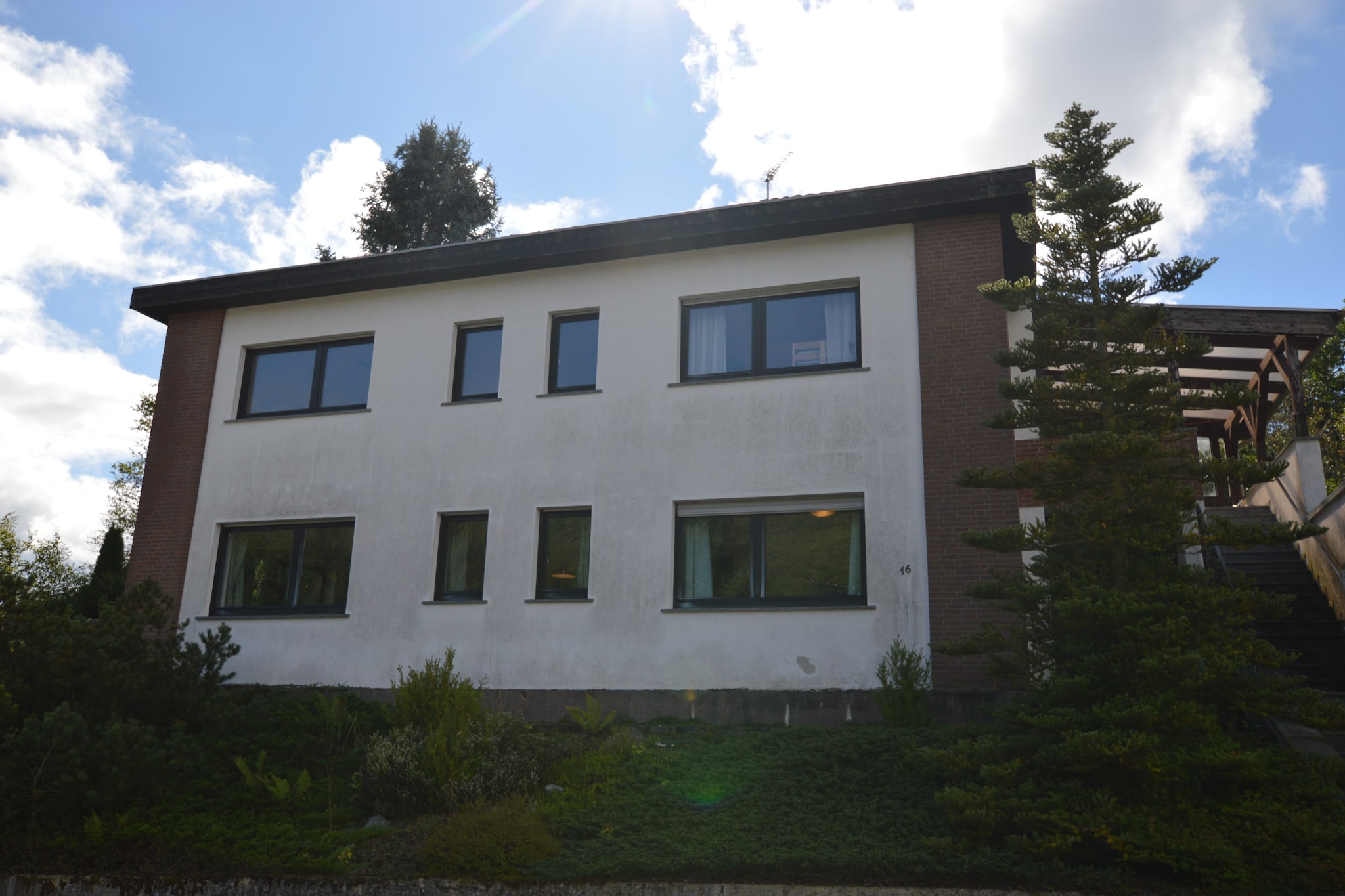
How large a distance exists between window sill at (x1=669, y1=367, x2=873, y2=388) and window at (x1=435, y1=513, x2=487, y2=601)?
11.3ft

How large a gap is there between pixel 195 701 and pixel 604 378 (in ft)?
20.9

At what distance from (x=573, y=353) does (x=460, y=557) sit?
3261mm

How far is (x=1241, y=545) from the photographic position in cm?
727

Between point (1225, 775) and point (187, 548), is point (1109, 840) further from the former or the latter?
point (187, 548)

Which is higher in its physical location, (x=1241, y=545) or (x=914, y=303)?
(x=914, y=303)

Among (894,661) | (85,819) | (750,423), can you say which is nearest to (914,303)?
(750,423)

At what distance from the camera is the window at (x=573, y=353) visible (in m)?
13.7

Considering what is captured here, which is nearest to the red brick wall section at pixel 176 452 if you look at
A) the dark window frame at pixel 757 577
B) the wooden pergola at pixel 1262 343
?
the dark window frame at pixel 757 577

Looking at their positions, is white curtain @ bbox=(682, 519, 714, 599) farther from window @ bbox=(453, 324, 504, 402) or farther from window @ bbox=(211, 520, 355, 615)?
window @ bbox=(211, 520, 355, 615)

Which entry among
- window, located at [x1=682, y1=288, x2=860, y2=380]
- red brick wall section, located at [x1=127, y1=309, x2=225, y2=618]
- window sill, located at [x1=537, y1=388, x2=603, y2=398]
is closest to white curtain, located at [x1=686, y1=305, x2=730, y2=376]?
window, located at [x1=682, y1=288, x2=860, y2=380]

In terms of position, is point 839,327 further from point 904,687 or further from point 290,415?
point 290,415

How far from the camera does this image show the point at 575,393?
1335 cm

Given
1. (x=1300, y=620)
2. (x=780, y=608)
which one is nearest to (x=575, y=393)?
(x=780, y=608)

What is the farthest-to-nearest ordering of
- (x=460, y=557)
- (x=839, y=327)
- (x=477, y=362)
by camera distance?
(x=477, y=362) < (x=460, y=557) < (x=839, y=327)
